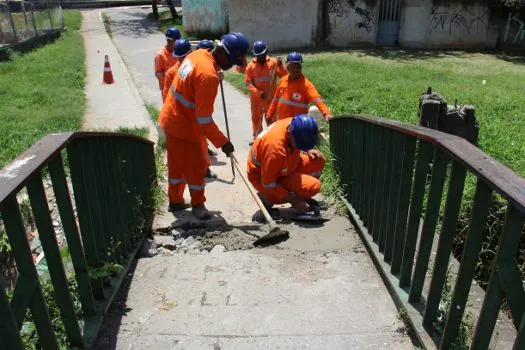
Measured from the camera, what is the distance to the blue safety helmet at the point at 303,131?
14.7 ft

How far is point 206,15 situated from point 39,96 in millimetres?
10649

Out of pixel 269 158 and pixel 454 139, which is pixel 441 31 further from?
pixel 454 139

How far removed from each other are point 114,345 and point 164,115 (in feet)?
8.21

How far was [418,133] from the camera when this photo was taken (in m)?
2.49

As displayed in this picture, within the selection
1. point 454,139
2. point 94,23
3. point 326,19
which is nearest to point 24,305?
point 454,139

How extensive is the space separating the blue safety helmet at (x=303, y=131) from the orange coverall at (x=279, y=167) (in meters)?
0.12

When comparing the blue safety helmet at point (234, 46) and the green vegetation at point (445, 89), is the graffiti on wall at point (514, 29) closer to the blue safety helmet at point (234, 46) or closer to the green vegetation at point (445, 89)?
the green vegetation at point (445, 89)

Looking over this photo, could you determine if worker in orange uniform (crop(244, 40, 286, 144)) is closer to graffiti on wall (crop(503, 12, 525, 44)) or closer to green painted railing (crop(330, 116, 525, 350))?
green painted railing (crop(330, 116, 525, 350))

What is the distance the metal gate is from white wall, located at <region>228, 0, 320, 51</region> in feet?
9.08

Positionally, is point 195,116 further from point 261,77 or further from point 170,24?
point 170,24

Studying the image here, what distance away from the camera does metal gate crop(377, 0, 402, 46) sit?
63.8 feet

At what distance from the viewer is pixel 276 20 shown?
719 inches

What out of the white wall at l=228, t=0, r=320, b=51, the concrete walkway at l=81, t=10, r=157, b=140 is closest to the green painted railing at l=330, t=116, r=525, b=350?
the concrete walkway at l=81, t=10, r=157, b=140

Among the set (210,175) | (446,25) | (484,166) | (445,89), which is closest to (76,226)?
(484,166)
